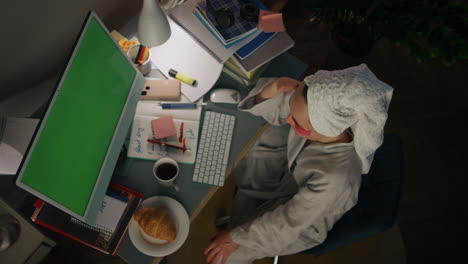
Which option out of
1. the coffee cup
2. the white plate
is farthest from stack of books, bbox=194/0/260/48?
the white plate

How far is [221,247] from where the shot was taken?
1.36m

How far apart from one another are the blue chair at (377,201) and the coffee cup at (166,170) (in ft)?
2.00

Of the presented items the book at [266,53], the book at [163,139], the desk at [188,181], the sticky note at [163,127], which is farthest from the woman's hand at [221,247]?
the book at [266,53]

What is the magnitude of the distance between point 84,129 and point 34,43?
42cm

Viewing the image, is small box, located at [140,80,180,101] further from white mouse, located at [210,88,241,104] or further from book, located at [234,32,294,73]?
book, located at [234,32,294,73]

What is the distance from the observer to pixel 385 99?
100cm

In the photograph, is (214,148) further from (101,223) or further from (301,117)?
(101,223)

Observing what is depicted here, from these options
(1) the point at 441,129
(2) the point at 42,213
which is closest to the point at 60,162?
(2) the point at 42,213

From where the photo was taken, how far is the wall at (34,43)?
40.5 inches

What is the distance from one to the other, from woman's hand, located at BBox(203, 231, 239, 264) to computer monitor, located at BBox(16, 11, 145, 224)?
534 millimetres

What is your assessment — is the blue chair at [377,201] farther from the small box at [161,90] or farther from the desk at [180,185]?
the small box at [161,90]

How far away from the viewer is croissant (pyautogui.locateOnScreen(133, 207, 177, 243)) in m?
1.12

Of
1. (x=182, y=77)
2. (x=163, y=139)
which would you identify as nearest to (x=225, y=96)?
(x=182, y=77)

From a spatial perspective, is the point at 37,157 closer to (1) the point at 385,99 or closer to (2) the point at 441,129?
(1) the point at 385,99
